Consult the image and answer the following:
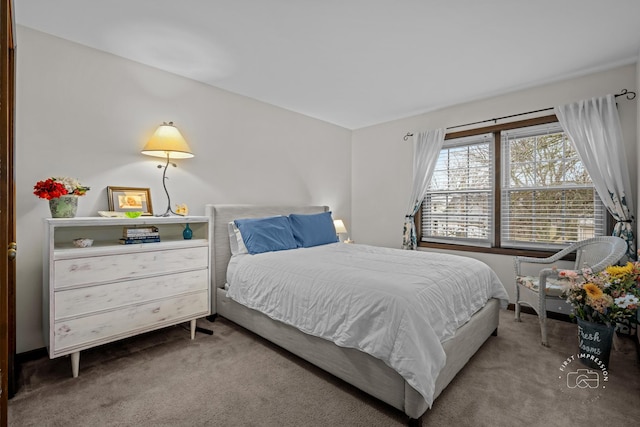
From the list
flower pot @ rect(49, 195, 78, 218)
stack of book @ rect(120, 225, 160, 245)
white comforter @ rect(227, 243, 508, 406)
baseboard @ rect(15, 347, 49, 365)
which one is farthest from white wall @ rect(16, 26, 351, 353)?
white comforter @ rect(227, 243, 508, 406)

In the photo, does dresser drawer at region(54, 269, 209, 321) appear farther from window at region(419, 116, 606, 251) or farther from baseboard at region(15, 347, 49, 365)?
window at region(419, 116, 606, 251)

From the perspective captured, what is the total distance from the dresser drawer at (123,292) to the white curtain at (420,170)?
2.79 meters

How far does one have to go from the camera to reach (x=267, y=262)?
2682 mm

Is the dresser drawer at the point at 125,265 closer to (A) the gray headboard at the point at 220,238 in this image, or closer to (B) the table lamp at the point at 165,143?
(A) the gray headboard at the point at 220,238

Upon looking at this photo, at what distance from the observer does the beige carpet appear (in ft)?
5.60

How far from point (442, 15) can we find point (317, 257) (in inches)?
82.6

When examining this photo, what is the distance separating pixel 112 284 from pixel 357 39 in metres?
2.67

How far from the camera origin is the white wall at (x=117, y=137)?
2.36 m

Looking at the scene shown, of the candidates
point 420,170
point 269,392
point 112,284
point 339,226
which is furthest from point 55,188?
point 420,170

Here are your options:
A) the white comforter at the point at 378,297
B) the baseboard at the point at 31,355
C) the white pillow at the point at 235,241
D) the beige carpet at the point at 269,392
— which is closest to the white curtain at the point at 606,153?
the beige carpet at the point at 269,392

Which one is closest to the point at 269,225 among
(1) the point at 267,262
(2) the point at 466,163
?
(1) the point at 267,262

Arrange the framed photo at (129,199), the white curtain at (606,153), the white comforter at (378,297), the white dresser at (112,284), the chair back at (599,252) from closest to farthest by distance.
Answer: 1. the white comforter at (378,297)
2. the white dresser at (112,284)
3. the chair back at (599,252)
4. the framed photo at (129,199)
5. the white curtain at (606,153)

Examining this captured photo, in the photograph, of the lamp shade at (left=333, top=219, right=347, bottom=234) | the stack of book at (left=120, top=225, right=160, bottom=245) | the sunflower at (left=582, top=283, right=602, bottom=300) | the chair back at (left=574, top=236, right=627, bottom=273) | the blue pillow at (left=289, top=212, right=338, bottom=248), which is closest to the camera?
the sunflower at (left=582, top=283, right=602, bottom=300)

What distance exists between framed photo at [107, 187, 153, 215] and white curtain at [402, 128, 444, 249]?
3.22 metres
